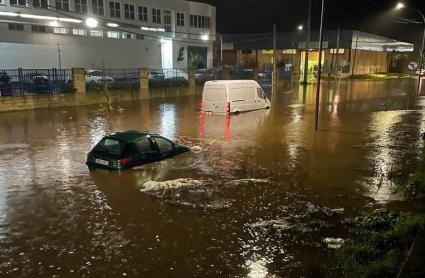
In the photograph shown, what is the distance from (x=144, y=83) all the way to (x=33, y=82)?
887 centimetres

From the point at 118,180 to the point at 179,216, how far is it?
2875mm

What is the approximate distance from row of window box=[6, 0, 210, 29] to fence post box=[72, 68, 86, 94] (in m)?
18.2

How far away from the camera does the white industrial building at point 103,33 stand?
37.2 m

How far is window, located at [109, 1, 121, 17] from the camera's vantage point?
152 ft

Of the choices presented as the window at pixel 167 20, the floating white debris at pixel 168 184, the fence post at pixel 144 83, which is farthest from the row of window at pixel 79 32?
the floating white debris at pixel 168 184

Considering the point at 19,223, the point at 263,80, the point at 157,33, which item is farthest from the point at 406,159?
the point at 157,33

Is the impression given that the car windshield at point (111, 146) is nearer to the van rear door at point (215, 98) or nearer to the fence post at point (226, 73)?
the van rear door at point (215, 98)

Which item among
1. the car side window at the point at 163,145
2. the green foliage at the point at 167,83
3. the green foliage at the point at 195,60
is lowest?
the car side window at the point at 163,145

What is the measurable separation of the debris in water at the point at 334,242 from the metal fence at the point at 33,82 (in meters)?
21.4

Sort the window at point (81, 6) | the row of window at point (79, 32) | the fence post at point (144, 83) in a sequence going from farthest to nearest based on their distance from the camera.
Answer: the window at point (81, 6) < the row of window at point (79, 32) < the fence post at point (144, 83)

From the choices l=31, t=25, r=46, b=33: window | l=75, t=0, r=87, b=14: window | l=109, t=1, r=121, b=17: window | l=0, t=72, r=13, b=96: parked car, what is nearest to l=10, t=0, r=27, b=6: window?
l=31, t=25, r=46, b=33: window

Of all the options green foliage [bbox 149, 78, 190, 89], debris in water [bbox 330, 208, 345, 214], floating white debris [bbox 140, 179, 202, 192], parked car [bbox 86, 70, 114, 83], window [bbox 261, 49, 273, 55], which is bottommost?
debris in water [bbox 330, 208, 345, 214]

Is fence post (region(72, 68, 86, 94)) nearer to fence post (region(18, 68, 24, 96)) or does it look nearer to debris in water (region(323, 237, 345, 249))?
fence post (region(18, 68, 24, 96))

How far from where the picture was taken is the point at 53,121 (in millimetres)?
19344
